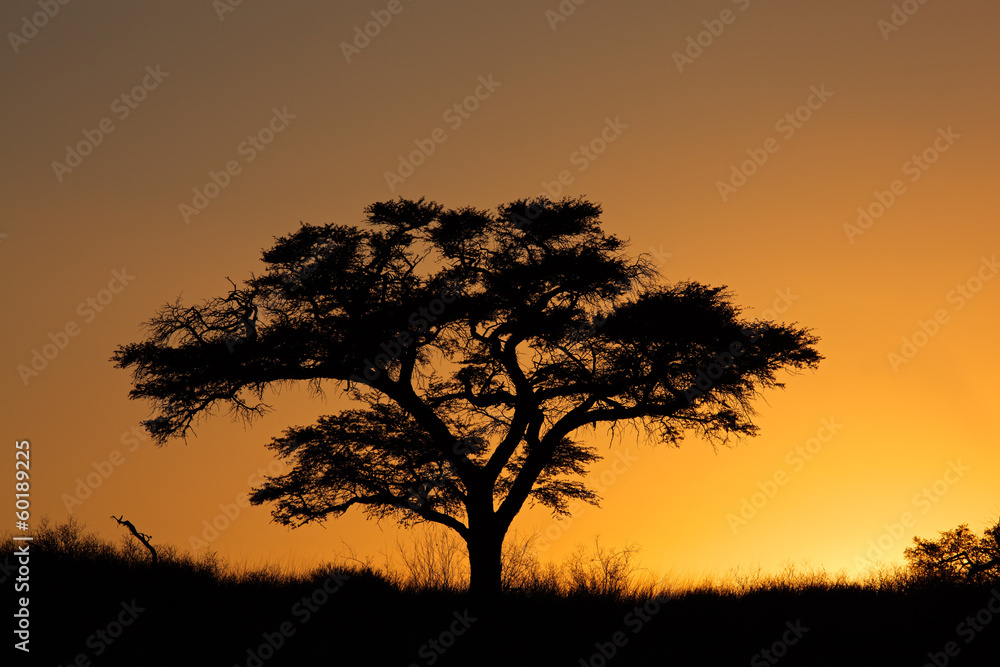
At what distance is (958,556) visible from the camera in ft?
74.1

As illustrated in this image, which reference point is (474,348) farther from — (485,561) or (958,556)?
(958,556)

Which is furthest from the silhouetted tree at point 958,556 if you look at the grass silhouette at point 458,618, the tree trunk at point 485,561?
the tree trunk at point 485,561

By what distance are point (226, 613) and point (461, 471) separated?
6.73 meters

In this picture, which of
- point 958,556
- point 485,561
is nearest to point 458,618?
point 485,561

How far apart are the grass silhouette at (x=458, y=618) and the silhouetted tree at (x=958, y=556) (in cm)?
182

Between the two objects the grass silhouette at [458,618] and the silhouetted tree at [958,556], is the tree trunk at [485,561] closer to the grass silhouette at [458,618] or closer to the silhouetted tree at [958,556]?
the grass silhouette at [458,618]

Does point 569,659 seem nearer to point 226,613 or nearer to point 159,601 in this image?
point 226,613

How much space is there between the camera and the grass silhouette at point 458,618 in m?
14.3

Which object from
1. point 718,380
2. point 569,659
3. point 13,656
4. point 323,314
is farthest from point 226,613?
point 718,380

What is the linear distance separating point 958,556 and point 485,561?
11.9m

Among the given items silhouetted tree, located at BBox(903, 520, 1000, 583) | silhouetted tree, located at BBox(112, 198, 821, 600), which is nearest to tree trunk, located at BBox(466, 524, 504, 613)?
silhouetted tree, located at BBox(112, 198, 821, 600)

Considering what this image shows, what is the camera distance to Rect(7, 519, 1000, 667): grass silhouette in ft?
46.9

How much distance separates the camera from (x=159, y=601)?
1634cm

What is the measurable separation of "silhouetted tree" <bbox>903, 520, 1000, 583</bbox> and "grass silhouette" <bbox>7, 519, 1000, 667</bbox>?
5.96 ft
